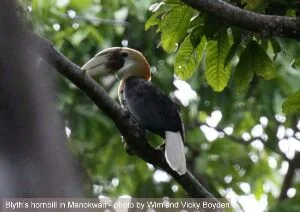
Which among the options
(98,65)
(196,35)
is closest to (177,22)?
(196,35)

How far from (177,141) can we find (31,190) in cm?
171

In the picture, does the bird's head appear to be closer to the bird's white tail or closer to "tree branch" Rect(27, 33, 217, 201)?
the bird's white tail

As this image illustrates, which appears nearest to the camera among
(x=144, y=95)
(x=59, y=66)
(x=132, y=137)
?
(x=59, y=66)

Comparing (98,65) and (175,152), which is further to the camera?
(98,65)

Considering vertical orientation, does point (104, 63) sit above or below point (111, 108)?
below

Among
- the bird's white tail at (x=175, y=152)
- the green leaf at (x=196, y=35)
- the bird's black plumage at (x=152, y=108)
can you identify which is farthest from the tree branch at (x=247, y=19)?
the bird's black plumage at (x=152, y=108)

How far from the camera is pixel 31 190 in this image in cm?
104

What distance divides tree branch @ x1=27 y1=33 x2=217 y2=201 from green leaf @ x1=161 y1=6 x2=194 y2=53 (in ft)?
0.82

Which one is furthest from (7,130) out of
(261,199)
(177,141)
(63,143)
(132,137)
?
(261,199)

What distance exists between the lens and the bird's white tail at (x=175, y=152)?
2370 mm

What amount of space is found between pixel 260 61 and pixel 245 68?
0.17 feet

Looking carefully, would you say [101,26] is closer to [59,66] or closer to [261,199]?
[261,199]

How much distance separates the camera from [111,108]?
6.73 ft

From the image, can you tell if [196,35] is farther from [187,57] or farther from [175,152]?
[175,152]
